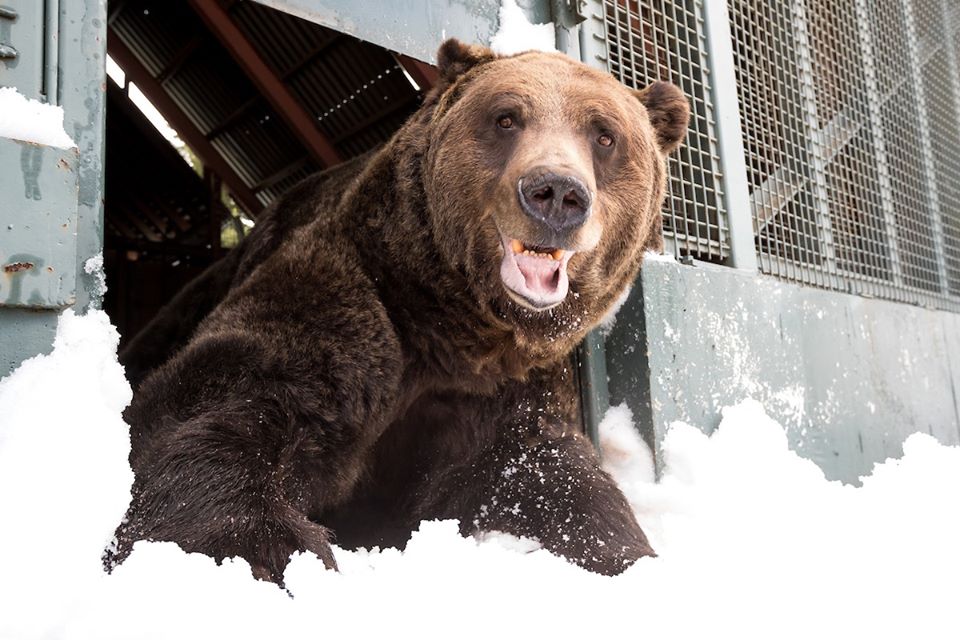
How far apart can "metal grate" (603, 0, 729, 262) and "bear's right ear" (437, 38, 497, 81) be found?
0.91 m

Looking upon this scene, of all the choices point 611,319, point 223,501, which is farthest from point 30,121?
point 611,319

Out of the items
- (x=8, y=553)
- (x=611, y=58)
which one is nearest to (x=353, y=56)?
(x=611, y=58)

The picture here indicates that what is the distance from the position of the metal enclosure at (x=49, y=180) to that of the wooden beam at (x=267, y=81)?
3832 mm

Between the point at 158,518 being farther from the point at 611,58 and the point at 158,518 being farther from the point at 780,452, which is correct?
the point at 611,58

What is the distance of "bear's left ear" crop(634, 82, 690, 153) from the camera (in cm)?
302

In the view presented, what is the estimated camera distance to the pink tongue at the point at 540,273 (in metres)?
2.36

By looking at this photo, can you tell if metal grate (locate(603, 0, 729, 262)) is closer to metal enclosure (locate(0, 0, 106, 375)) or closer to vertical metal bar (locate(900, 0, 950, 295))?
metal enclosure (locate(0, 0, 106, 375))

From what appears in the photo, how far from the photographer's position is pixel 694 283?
136 inches

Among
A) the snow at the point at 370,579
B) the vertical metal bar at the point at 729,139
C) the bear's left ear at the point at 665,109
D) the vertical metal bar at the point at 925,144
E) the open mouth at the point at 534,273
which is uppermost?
the vertical metal bar at the point at 925,144

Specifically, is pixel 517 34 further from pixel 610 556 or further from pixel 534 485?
pixel 610 556

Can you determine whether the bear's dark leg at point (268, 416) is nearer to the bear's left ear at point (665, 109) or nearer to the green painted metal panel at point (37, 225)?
the green painted metal panel at point (37, 225)

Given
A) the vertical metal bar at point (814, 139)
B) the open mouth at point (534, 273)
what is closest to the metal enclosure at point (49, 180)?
the open mouth at point (534, 273)

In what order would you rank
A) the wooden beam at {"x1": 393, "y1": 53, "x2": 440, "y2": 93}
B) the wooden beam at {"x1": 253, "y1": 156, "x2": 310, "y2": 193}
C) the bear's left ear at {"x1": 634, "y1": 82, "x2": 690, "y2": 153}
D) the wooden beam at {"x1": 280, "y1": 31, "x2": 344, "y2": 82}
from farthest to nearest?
1. the wooden beam at {"x1": 253, "y1": 156, "x2": 310, "y2": 193}
2. the wooden beam at {"x1": 280, "y1": 31, "x2": 344, "y2": 82}
3. the wooden beam at {"x1": 393, "y1": 53, "x2": 440, "y2": 93}
4. the bear's left ear at {"x1": 634, "y1": 82, "x2": 690, "y2": 153}

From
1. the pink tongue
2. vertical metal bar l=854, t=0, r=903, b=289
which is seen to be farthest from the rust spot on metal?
vertical metal bar l=854, t=0, r=903, b=289
